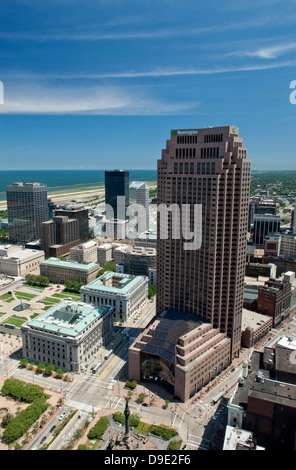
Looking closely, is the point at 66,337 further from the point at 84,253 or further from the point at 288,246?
the point at 288,246

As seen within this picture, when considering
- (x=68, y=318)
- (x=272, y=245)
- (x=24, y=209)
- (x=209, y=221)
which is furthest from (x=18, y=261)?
(x=272, y=245)

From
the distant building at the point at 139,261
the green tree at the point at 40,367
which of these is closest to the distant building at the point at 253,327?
the distant building at the point at 139,261

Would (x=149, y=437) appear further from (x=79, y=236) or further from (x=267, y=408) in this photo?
(x=79, y=236)

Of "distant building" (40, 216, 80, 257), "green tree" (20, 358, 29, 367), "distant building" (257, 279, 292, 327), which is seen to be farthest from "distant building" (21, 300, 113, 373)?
"distant building" (40, 216, 80, 257)

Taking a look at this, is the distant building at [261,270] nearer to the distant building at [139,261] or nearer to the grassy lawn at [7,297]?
the distant building at [139,261]

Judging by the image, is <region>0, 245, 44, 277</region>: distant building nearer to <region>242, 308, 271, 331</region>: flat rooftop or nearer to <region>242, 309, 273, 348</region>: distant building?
<region>242, 309, 273, 348</region>: distant building
